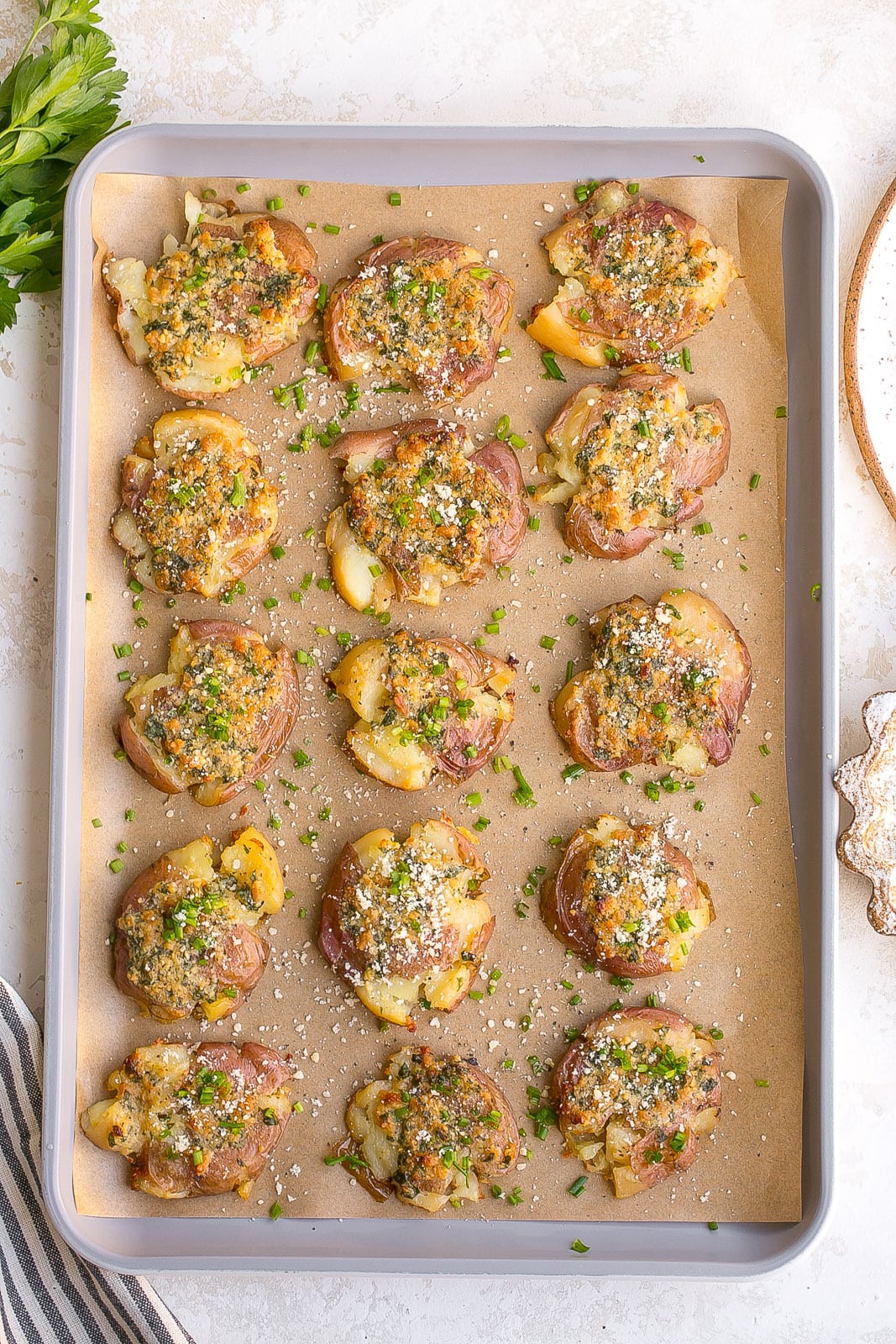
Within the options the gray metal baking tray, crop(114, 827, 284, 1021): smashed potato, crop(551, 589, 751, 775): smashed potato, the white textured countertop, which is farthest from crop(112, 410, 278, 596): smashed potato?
crop(551, 589, 751, 775): smashed potato

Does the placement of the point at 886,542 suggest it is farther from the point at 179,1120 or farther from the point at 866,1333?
the point at 179,1120

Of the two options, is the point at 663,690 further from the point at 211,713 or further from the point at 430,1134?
the point at 430,1134

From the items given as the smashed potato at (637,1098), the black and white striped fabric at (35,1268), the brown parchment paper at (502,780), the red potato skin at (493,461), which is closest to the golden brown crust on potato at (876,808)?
the brown parchment paper at (502,780)

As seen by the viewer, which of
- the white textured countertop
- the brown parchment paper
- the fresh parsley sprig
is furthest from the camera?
the white textured countertop

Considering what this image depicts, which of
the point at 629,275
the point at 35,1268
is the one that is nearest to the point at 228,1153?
the point at 35,1268

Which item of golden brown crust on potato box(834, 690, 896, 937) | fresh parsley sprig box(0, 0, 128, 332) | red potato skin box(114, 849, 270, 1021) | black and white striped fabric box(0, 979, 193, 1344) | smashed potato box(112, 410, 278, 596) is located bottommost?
black and white striped fabric box(0, 979, 193, 1344)

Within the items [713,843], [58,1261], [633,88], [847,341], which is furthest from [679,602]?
[58,1261]

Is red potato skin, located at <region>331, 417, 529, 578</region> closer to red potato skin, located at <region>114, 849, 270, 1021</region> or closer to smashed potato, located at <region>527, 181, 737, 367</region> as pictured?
smashed potato, located at <region>527, 181, 737, 367</region>
